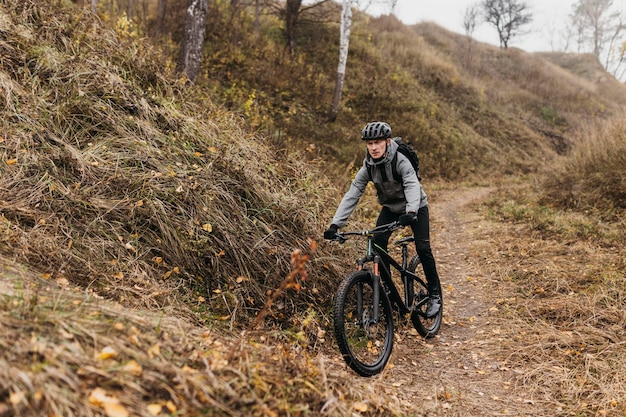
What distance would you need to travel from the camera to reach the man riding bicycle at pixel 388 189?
14.2 feet

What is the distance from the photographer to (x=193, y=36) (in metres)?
8.54

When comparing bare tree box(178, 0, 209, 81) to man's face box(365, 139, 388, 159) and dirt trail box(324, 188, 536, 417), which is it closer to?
man's face box(365, 139, 388, 159)

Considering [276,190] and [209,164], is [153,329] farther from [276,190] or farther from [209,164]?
[276,190]

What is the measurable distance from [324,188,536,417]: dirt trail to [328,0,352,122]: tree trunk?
866 centimetres

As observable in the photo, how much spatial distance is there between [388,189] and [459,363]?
2.03 m

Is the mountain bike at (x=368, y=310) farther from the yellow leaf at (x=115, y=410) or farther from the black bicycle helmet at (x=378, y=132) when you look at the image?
the yellow leaf at (x=115, y=410)

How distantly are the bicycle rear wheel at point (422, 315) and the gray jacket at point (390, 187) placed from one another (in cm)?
107

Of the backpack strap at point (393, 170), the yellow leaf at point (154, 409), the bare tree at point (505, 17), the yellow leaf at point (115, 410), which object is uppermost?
the bare tree at point (505, 17)

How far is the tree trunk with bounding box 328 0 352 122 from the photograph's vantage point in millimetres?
13977

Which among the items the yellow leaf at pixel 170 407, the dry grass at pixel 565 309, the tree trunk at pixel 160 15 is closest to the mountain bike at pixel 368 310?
the dry grass at pixel 565 309

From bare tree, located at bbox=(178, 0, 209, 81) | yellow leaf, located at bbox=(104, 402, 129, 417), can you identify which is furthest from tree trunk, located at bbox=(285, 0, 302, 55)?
yellow leaf, located at bbox=(104, 402, 129, 417)

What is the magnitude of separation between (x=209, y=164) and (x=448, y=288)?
415cm

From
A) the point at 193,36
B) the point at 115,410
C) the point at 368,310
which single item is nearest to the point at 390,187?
the point at 368,310

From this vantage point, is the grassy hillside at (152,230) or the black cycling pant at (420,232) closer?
the grassy hillside at (152,230)
